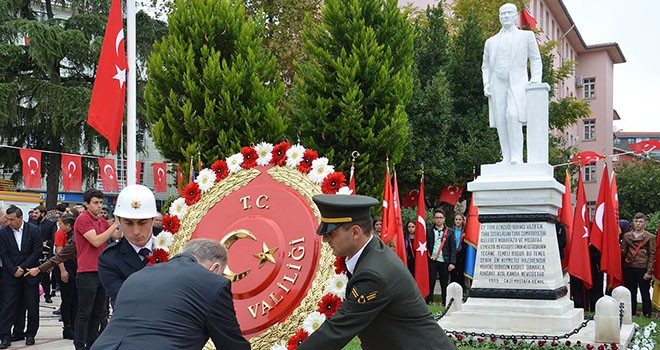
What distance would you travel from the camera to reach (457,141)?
20.4m

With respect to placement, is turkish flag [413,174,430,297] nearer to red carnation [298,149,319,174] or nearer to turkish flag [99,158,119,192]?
red carnation [298,149,319,174]

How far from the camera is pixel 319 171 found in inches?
176

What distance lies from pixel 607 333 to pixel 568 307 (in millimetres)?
1368

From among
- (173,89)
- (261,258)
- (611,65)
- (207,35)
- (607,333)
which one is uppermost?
(611,65)

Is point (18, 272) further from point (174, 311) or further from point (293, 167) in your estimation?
point (174, 311)

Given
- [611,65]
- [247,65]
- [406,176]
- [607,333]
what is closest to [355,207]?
[607,333]

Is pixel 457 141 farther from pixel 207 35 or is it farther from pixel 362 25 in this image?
pixel 207 35

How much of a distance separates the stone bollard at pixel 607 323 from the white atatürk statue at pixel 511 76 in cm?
262

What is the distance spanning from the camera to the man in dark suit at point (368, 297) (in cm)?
325

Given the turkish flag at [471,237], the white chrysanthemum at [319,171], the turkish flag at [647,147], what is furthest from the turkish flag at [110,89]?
the turkish flag at [647,147]

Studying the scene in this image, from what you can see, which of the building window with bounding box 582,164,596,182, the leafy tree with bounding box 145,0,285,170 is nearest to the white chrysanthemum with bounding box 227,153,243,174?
the leafy tree with bounding box 145,0,285,170

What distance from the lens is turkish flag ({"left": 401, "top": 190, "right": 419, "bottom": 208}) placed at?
2047cm

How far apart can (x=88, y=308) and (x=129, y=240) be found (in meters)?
3.58

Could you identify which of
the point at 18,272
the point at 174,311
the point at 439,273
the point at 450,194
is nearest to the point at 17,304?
the point at 18,272
